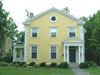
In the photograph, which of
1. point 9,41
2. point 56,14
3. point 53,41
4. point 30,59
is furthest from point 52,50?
point 9,41

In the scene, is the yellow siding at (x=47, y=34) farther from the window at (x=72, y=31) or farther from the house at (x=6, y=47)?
the house at (x=6, y=47)

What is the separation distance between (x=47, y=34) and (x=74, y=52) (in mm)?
5020

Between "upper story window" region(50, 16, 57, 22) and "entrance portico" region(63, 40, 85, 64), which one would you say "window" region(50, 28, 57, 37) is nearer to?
"upper story window" region(50, 16, 57, 22)

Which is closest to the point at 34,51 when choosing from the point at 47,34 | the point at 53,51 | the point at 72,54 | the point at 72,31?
the point at 53,51

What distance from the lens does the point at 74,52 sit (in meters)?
28.0

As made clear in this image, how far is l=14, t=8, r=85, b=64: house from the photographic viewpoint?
27672 millimetres

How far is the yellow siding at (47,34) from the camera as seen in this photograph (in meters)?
27.7

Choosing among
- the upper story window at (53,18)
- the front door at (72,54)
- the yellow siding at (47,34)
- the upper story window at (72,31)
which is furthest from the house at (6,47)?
the upper story window at (72,31)

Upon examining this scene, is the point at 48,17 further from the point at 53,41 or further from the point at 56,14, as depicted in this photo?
the point at 53,41

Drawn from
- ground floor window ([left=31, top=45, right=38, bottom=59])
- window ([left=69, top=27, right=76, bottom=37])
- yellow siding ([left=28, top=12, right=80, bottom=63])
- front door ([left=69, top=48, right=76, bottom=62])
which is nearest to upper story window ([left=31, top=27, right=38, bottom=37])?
yellow siding ([left=28, top=12, right=80, bottom=63])

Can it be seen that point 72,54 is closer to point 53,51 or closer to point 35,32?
point 53,51

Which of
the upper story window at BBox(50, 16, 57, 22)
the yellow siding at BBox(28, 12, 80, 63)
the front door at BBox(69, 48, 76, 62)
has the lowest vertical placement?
the front door at BBox(69, 48, 76, 62)

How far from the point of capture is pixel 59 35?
91.6ft

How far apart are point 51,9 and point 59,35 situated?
426cm
